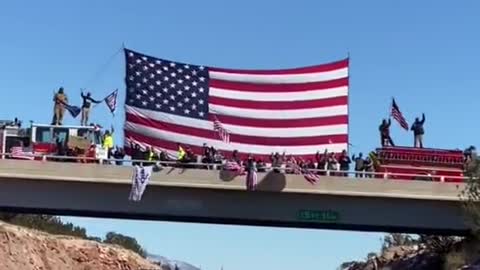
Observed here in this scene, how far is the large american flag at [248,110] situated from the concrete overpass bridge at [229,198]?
1.59 metres

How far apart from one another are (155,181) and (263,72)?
7.19 metres

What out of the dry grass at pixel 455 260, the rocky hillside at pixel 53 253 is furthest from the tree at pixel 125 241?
the dry grass at pixel 455 260

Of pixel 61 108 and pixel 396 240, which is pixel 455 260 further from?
pixel 396 240

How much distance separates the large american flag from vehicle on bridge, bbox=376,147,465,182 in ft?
10.6

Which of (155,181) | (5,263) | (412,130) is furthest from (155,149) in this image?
(5,263)

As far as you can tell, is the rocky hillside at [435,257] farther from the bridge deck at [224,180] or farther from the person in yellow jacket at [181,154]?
the person in yellow jacket at [181,154]

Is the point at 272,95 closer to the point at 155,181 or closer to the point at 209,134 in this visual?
the point at 209,134

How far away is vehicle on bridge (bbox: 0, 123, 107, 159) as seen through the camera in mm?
52519

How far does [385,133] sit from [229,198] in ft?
27.9

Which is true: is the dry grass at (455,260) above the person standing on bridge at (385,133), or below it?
below

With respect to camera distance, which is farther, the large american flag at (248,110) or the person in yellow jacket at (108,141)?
the person in yellow jacket at (108,141)

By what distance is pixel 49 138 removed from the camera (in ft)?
175

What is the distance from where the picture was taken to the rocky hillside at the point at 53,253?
6881 cm

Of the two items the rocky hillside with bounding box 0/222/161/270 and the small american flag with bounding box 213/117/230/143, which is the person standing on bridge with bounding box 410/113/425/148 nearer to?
the small american flag with bounding box 213/117/230/143
